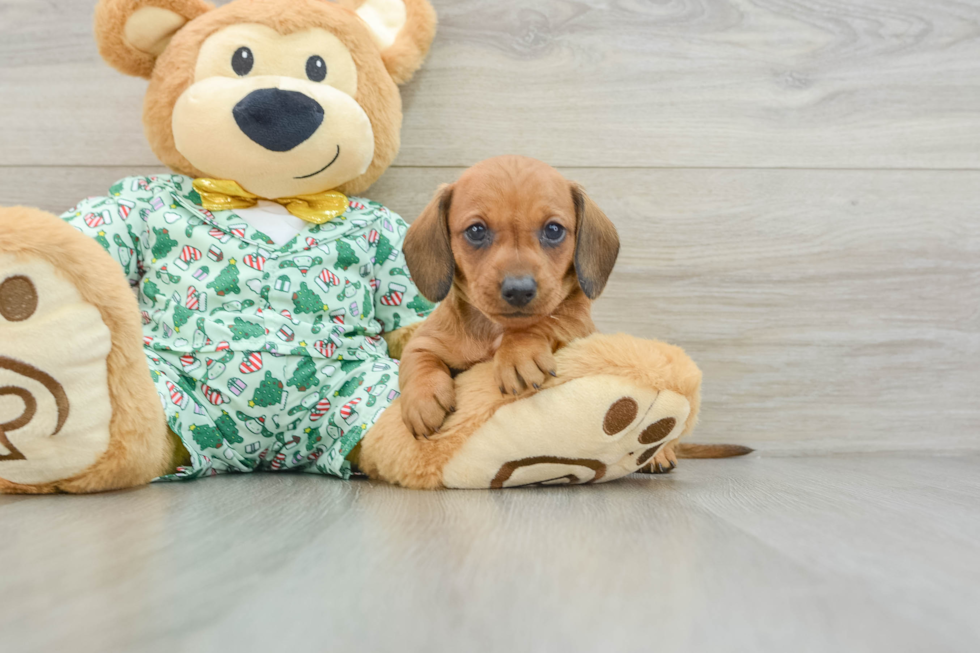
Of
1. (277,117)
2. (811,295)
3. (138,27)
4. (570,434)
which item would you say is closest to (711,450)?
(811,295)

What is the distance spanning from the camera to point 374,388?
42.2 inches

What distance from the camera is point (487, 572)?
536mm

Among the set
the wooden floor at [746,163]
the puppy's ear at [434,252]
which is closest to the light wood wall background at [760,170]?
the wooden floor at [746,163]

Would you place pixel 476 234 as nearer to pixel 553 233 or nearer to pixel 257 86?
pixel 553 233

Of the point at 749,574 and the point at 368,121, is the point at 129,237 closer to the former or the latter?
the point at 368,121

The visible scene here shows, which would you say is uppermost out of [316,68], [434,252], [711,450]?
[316,68]

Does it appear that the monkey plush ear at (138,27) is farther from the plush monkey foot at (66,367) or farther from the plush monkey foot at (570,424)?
the plush monkey foot at (570,424)

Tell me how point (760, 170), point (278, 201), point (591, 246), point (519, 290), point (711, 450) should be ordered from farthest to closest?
point (760, 170)
point (711, 450)
point (278, 201)
point (591, 246)
point (519, 290)

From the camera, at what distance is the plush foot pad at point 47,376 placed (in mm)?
804

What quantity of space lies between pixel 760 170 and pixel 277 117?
0.95m

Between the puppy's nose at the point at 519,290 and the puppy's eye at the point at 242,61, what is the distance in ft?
1.99

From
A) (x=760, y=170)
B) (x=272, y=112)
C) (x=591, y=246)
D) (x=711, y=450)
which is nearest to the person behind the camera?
(x=591, y=246)

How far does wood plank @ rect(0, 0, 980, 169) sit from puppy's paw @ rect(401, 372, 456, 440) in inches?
24.1

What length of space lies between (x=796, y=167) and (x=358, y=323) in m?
0.94
